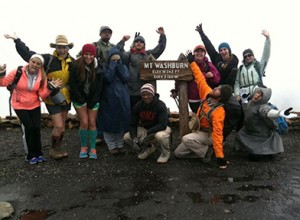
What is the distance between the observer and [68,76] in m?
6.38

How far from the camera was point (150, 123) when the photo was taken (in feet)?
21.7

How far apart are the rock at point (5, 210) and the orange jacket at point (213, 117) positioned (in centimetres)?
370

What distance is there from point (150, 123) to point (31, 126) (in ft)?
7.81

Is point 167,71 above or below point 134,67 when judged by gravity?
below

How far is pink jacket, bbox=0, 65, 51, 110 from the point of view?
19.6 ft

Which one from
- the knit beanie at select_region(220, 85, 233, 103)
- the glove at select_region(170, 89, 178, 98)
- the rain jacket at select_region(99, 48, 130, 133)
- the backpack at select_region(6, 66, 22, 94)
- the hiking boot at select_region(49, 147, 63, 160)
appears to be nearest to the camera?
the backpack at select_region(6, 66, 22, 94)

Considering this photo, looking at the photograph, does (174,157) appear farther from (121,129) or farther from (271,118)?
(271,118)

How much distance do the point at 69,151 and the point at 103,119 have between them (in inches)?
51.5

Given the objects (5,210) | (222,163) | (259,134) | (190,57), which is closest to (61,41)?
(190,57)

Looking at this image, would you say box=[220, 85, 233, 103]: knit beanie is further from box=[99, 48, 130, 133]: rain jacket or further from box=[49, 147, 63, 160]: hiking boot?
box=[49, 147, 63, 160]: hiking boot

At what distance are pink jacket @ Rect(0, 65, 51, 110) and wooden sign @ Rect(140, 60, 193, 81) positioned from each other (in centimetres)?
223

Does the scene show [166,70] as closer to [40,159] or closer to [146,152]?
[146,152]

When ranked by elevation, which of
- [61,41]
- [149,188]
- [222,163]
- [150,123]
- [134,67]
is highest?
[61,41]

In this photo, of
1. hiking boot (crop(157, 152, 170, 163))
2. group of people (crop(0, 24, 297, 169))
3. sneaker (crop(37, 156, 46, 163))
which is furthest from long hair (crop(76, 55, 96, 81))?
hiking boot (crop(157, 152, 170, 163))
